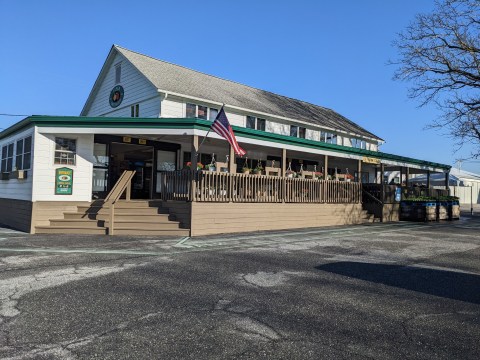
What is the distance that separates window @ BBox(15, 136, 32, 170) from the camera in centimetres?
1312

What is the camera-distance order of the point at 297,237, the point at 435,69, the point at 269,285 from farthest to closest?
the point at 435,69 < the point at 297,237 < the point at 269,285

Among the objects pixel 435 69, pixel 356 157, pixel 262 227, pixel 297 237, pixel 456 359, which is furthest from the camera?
pixel 435 69

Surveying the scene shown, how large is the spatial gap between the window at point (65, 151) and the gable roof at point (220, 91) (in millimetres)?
4925

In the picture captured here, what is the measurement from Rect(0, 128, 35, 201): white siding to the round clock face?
20.3ft

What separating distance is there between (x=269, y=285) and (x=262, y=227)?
8053mm

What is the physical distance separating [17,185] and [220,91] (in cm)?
1148

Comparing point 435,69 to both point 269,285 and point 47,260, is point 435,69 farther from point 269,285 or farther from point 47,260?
point 47,260

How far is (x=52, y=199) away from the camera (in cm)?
1273

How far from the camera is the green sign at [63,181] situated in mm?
12758

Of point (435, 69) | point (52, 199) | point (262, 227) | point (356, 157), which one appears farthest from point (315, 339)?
point (435, 69)

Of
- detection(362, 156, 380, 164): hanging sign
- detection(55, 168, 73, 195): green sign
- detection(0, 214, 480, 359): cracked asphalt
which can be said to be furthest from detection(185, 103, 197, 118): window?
detection(0, 214, 480, 359): cracked asphalt

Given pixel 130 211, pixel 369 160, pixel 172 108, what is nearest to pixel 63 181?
pixel 130 211

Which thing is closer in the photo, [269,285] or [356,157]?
[269,285]

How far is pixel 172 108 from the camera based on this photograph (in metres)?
17.2
